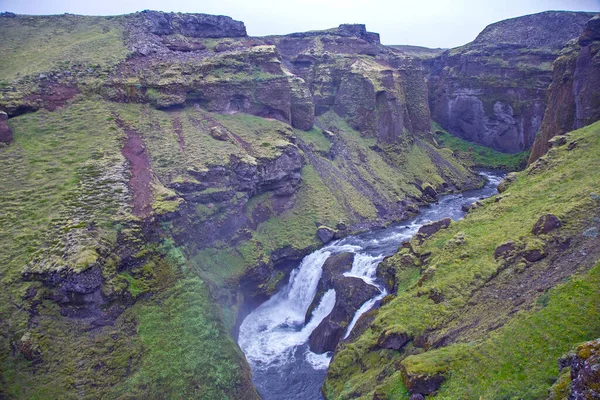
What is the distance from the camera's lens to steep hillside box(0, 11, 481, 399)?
25062mm

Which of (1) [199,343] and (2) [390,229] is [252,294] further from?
(2) [390,229]

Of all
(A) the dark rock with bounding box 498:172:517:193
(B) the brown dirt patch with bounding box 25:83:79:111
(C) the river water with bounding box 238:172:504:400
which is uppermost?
(B) the brown dirt patch with bounding box 25:83:79:111

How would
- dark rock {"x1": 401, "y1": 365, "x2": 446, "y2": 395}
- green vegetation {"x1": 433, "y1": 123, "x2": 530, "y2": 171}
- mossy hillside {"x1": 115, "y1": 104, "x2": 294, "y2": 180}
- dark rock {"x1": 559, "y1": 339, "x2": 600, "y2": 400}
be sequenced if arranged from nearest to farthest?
dark rock {"x1": 559, "y1": 339, "x2": 600, "y2": 400} < dark rock {"x1": 401, "y1": 365, "x2": 446, "y2": 395} < mossy hillside {"x1": 115, "y1": 104, "x2": 294, "y2": 180} < green vegetation {"x1": 433, "y1": 123, "x2": 530, "y2": 171}

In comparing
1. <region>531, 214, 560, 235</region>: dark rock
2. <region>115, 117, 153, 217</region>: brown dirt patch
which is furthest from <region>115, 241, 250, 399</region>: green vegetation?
<region>531, 214, 560, 235</region>: dark rock

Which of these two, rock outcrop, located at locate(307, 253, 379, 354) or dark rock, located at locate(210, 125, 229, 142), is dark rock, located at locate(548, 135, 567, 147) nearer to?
rock outcrop, located at locate(307, 253, 379, 354)

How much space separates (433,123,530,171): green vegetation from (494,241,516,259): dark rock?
51.0m

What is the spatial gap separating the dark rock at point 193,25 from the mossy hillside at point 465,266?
45029mm

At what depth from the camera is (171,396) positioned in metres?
24.2

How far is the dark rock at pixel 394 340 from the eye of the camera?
75.7ft

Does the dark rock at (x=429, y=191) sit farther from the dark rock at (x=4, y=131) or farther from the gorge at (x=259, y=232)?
the dark rock at (x=4, y=131)

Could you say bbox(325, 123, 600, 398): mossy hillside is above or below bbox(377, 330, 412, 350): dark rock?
above

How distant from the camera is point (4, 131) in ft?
115

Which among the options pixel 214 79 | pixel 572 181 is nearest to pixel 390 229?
pixel 572 181

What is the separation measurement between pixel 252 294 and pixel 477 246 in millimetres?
19582
